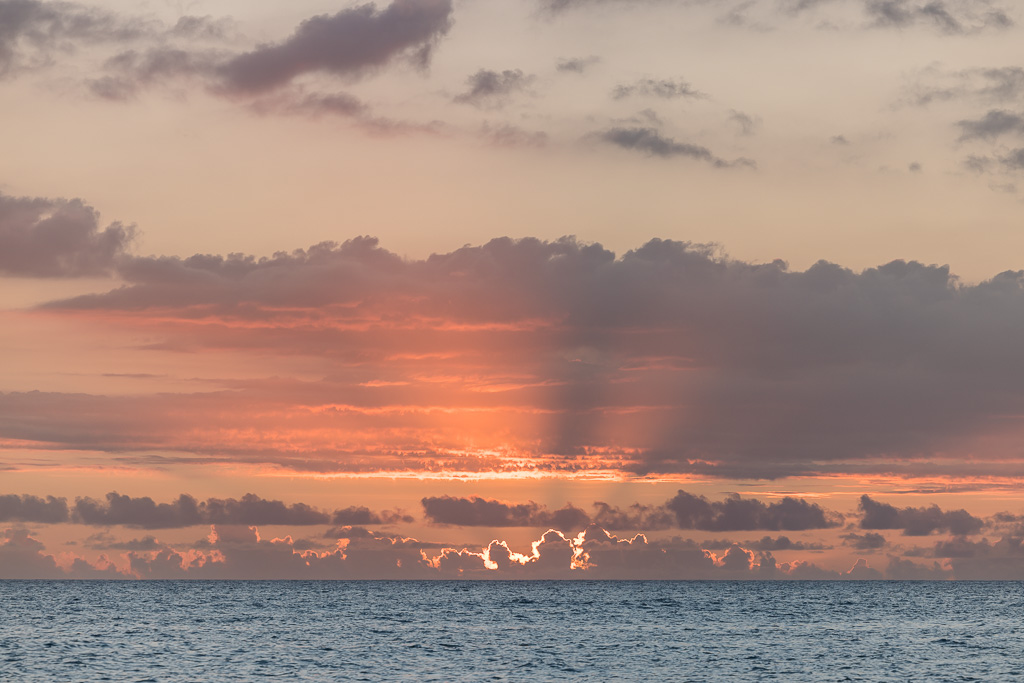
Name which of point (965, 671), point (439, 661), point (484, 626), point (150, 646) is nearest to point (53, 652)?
A: point (150, 646)

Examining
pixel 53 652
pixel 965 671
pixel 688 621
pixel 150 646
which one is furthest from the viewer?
pixel 688 621

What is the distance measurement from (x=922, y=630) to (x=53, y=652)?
386 ft

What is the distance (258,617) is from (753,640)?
8772 cm

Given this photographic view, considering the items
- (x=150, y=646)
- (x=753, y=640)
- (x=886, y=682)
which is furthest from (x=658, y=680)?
(x=150, y=646)

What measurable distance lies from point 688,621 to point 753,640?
41.1m

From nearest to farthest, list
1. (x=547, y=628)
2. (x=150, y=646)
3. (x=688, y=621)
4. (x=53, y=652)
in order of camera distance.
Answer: (x=53, y=652)
(x=150, y=646)
(x=547, y=628)
(x=688, y=621)

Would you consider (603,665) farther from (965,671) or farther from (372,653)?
(965,671)

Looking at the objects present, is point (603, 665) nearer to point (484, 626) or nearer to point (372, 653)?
point (372, 653)

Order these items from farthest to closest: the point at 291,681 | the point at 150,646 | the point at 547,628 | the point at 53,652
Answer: the point at 547,628
the point at 150,646
the point at 53,652
the point at 291,681

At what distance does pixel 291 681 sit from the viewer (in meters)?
90.6

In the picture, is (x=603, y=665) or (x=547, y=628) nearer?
(x=603, y=665)

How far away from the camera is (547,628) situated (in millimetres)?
158500

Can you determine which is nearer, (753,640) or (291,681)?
(291,681)

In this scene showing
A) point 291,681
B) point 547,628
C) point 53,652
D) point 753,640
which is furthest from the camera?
point 547,628
